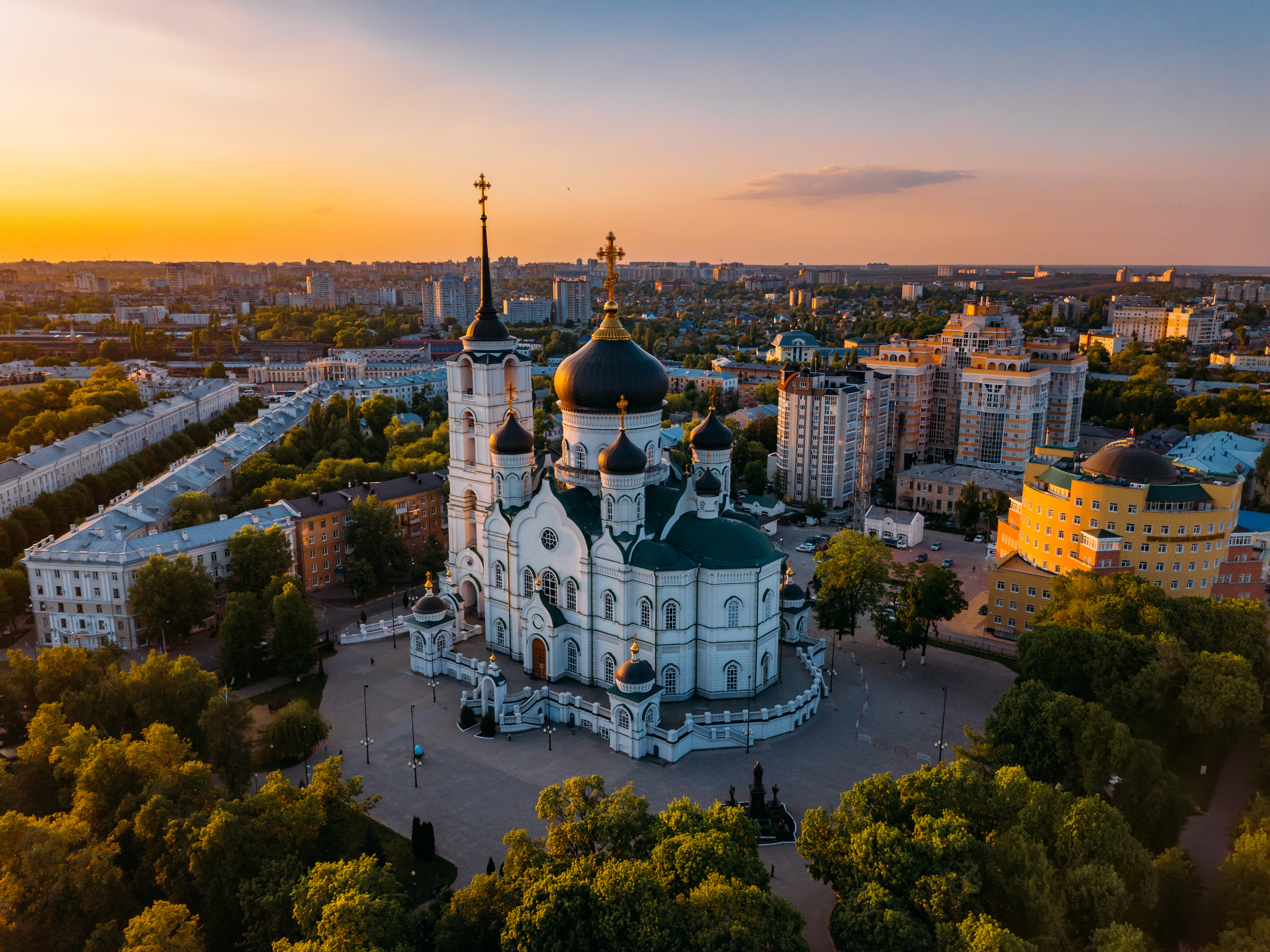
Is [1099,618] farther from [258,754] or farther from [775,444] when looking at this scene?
[775,444]

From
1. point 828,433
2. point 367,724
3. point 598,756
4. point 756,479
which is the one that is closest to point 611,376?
point 598,756

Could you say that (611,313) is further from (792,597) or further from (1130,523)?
(1130,523)

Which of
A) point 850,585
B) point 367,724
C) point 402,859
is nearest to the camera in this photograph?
point 402,859

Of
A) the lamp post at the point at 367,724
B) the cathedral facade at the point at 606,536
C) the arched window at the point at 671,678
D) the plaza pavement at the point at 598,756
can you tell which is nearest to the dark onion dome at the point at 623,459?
the cathedral facade at the point at 606,536

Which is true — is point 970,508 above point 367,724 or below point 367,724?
above

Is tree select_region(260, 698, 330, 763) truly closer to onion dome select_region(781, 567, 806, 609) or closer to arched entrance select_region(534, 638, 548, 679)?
arched entrance select_region(534, 638, 548, 679)
